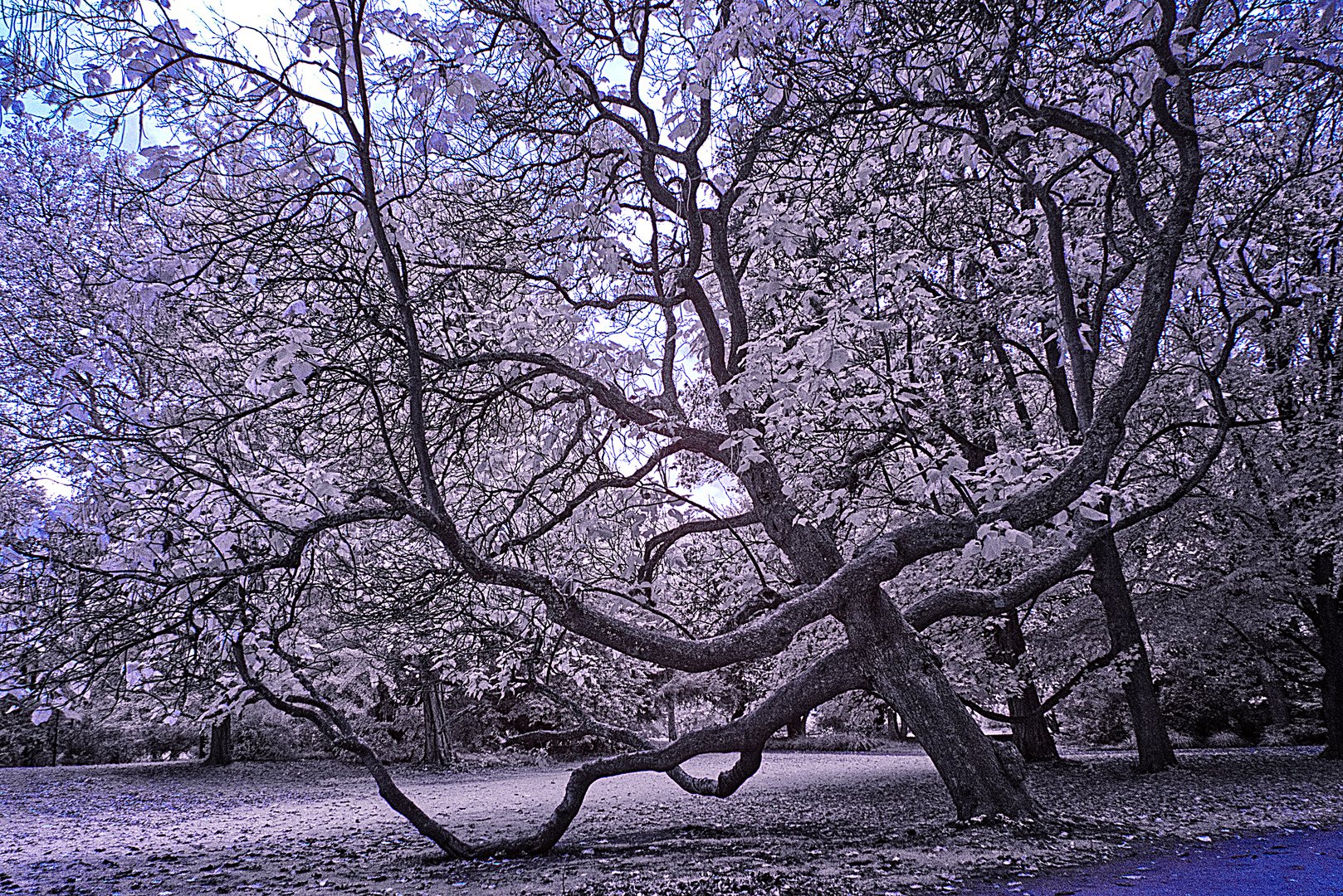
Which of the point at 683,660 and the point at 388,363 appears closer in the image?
the point at 683,660

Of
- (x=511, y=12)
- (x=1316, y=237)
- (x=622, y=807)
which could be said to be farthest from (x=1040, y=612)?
(x=511, y=12)

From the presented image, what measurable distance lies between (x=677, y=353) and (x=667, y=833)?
22.5ft

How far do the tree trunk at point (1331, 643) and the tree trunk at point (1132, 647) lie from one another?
11.6 ft

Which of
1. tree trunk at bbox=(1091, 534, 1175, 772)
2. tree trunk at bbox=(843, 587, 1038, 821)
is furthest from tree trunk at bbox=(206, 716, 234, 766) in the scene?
tree trunk at bbox=(1091, 534, 1175, 772)

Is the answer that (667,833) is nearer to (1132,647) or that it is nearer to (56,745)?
(1132,647)

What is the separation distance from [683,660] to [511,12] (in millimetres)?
6970

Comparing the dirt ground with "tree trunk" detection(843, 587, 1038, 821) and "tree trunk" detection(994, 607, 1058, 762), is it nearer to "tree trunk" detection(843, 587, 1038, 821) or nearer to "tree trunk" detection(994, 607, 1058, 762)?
"tree trunk" detection(843, 587, 1038, 821)

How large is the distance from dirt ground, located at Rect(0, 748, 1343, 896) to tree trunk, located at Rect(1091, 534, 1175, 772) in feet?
2.03

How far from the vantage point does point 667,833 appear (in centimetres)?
1019

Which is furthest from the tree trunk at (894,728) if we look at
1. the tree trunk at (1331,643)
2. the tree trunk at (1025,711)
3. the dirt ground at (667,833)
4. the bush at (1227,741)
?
the tree trunk at (1331,643)

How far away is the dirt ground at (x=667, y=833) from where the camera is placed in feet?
22.9

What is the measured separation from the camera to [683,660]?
831cm

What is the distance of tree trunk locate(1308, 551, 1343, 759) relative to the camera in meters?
15.4

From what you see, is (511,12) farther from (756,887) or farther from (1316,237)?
(1316,237)
